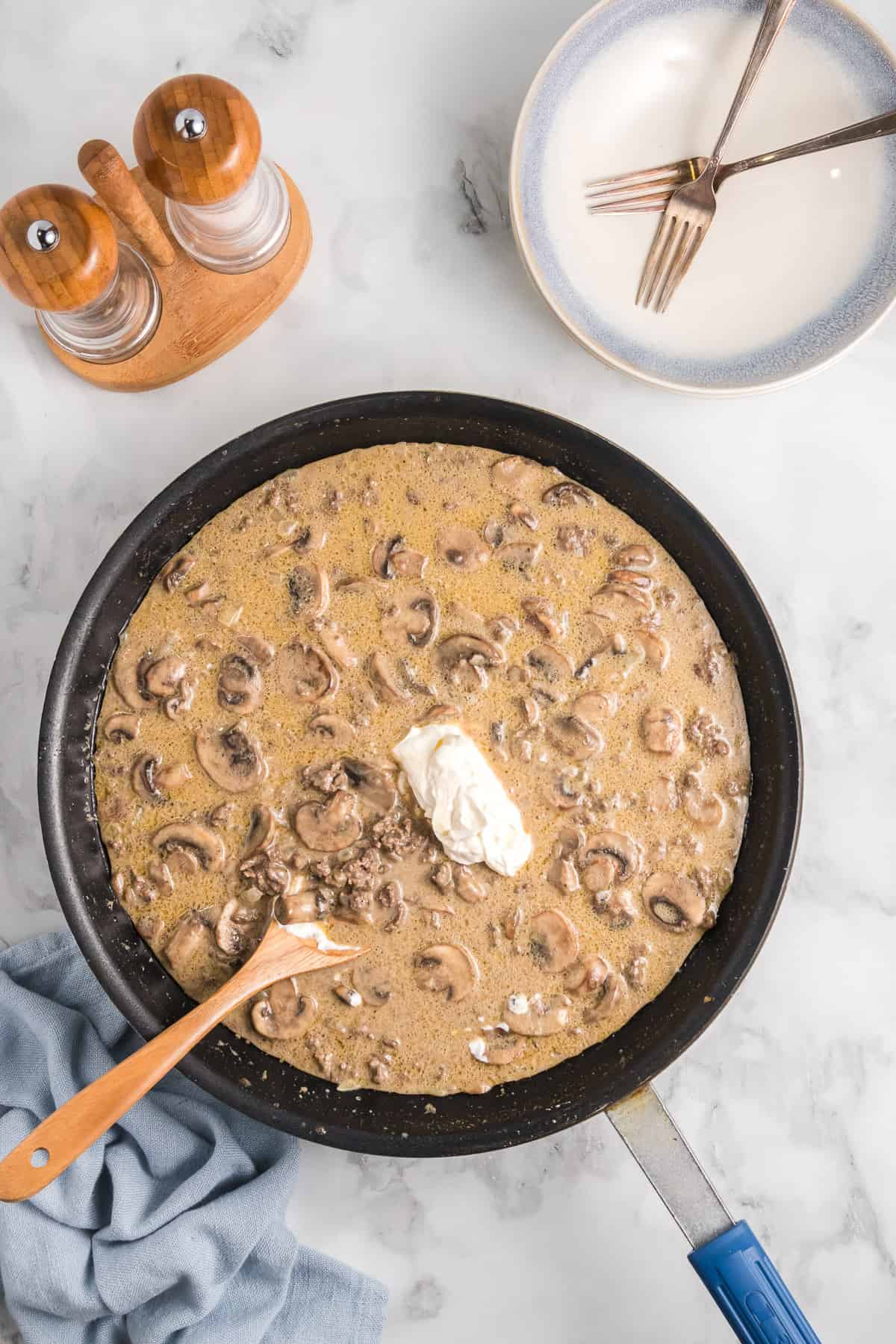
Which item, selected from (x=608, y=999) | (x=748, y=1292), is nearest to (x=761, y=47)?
(x=608, y=999)

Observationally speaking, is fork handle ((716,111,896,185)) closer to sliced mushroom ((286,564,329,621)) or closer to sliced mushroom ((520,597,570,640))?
sliced mushroom ((520,597,570,640))

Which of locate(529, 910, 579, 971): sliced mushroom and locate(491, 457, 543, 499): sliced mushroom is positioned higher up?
locate(491, 457, 543, 499): sliced mushroom

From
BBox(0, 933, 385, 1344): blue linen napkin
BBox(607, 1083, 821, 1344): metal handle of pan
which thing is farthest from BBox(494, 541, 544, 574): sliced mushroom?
BBox(0, 933, 385, 1344): blue linen napkin

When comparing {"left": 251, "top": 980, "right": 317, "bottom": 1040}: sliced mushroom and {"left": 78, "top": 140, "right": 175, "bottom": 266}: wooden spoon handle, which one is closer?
{"left": 78, "top": 140, "right": 175, "bottom": 266}: wooden spoon handle

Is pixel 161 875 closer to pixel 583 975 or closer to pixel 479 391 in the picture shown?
pixel 583 975

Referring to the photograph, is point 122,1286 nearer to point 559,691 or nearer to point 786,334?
point 559,691

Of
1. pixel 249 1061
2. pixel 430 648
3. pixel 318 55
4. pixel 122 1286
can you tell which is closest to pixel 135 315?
pixel 318 55

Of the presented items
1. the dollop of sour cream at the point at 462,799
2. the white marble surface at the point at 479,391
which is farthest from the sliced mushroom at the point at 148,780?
the dollop of sour cream at the point at 462,799
